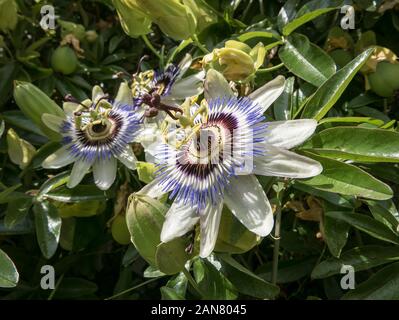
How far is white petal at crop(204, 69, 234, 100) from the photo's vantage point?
4.17 feet

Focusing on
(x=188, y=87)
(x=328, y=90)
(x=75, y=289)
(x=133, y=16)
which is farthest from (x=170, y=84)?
(x=75, y=289)

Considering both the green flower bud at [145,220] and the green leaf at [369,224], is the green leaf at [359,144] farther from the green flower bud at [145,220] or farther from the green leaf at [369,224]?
the green flower bud at [145,220]

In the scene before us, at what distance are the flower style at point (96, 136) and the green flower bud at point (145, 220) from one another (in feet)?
1.09

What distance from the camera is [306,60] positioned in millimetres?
1509

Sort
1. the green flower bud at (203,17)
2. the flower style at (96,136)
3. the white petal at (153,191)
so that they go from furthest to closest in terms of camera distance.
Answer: the green flower bud at (203,17) → the flower style at (96,136) → the white petal at (153,191)

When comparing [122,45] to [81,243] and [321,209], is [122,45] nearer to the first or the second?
[81,243]

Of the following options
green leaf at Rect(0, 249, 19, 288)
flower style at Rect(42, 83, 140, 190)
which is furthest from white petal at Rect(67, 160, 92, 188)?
green leaf at Rect(0, 249, 19, 288)

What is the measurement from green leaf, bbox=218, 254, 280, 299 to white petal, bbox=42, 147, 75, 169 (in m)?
0.53

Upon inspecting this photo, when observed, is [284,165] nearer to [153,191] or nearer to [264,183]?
[264,183]

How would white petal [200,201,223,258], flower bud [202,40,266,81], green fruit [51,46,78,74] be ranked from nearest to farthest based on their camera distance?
white petal [200,201,223,258] < flower bud [202,40,266,81] < green fruit [51,46,78,74]

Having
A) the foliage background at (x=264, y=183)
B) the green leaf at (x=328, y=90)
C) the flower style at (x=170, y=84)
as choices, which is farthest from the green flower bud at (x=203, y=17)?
the green leaf at (x=328, y=90)

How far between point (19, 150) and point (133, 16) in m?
0.50

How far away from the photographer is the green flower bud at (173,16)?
1390 millimetres

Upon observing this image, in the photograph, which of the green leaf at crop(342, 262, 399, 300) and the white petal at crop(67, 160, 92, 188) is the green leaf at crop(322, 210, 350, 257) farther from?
the white petal at crop(67, 160, 92, 188)
